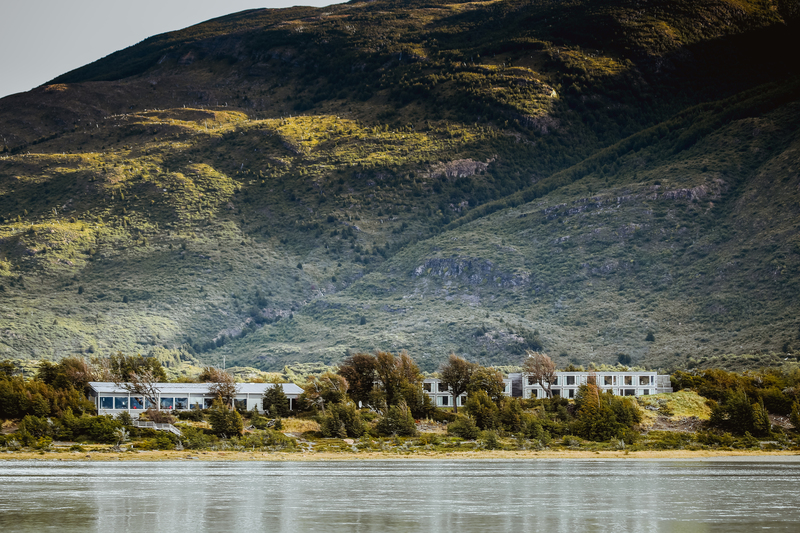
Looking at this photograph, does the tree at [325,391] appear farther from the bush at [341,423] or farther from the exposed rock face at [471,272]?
the exposed rock face at [471,272]

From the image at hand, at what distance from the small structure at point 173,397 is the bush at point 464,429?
17.1 m

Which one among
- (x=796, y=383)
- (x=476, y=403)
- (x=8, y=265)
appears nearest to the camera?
(x=476, y=403)

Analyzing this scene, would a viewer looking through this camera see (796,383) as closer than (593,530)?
No

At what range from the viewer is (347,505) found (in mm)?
43844

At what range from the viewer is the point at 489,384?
92.8 m

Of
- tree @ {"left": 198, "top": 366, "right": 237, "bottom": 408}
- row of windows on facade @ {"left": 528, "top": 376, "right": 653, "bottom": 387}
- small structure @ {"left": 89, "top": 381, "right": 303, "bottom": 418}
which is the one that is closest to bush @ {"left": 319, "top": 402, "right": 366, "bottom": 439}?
small structure @ {"left": 89, "top": 381, "right": 303, "bottom": 418}

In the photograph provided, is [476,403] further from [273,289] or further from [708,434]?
[273,289]

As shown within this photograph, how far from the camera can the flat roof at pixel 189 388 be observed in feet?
282

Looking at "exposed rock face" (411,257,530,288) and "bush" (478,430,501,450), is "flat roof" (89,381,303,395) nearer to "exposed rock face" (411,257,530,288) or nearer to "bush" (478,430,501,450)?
"bush" (478,430,501,450)

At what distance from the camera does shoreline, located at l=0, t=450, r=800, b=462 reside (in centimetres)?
6894

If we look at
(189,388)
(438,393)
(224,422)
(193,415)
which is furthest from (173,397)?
(438,393)

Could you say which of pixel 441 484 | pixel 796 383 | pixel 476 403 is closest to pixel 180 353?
pixel 476 403

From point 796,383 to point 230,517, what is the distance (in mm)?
67959

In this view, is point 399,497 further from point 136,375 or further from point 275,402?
point 136,375
